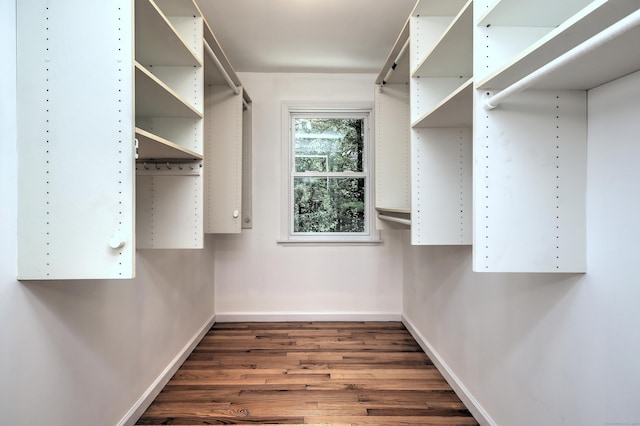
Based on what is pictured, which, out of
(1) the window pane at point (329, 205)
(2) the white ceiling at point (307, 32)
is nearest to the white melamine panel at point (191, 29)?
(2) the white ceiling at point (307, 32)

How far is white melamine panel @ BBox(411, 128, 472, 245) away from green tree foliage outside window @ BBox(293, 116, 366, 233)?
156 cm

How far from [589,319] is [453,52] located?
124cm

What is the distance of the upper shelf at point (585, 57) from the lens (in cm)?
71

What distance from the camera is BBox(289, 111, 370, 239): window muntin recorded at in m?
3.31

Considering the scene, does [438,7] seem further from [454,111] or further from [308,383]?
[308,383]

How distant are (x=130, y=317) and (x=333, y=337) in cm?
170

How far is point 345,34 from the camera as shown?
2506mm

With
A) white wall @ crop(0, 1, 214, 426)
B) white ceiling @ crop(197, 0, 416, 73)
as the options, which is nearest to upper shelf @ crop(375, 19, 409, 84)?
white ceiling @ crop(197, 0, 416, 73)

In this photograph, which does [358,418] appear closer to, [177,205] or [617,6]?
[177,205]

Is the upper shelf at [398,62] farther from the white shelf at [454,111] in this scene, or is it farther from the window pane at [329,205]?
the window pane at [329,205]

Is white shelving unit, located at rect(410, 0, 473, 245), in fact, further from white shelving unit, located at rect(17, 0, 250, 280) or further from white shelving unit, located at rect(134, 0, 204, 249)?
white shelving unit, located at rect(17, 0, 250, 280)

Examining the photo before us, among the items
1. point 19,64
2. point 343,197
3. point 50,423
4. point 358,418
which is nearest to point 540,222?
point 358,418

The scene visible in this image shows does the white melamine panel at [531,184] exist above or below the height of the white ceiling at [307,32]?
below

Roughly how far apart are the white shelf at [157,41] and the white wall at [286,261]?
160 cm
